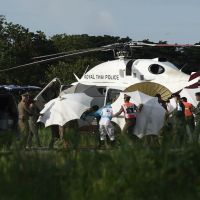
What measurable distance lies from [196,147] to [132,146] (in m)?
0.86

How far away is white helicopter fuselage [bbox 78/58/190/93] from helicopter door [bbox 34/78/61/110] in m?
1.62

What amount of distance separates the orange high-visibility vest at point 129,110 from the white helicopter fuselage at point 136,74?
531 centimetres

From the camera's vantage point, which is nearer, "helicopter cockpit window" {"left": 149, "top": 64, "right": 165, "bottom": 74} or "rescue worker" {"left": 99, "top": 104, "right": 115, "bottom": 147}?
"rescue worker" {"left": 99, "top": 104, "right": 115, "bottom": 147}

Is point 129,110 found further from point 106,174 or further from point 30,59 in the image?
point 30,59

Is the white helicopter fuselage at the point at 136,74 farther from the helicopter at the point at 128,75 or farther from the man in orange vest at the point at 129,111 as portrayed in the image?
the man in orange vest at the point at 129,111

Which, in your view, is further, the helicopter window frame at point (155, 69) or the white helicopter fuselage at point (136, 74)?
the helicopter window frame at point (155, 69)

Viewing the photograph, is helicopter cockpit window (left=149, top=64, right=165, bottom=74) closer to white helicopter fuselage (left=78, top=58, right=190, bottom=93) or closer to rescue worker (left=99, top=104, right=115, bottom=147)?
white helicopter fuselage (left=78, top=58, right=190, bottom=93)

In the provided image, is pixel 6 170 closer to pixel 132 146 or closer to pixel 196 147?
pixel 132 146

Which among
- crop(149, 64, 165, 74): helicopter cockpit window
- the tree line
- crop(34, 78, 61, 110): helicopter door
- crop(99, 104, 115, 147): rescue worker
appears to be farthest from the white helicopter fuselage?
the tree line

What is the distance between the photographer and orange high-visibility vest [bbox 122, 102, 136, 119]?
19.0 meters

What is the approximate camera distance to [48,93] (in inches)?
1098

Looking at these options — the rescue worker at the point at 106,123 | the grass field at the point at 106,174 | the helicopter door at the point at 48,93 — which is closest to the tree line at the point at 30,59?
the helicopter door at the point at 48,93

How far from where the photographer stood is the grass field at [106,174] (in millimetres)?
8188

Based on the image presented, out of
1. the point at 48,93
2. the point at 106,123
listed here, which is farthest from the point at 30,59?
the point at 106,123
